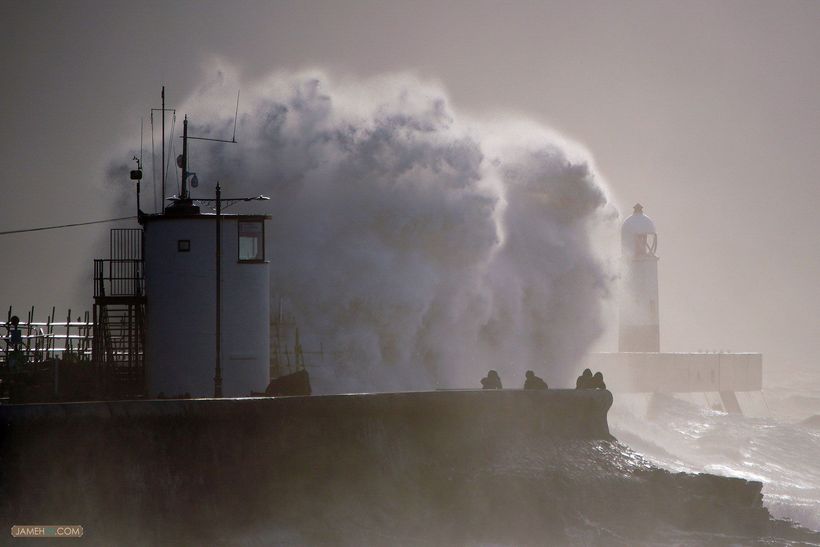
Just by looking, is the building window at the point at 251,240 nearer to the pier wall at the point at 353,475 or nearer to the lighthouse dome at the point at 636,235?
the pier wall at the point at 353,475

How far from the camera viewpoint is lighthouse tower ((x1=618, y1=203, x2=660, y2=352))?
5431cm

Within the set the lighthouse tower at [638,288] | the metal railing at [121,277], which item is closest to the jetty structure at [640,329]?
the lighthouse tower at [638,288]

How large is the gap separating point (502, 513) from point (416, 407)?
6.50ft

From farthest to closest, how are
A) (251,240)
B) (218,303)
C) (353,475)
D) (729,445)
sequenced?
(729,445) → (251,240) → (218,303) → (353,475)

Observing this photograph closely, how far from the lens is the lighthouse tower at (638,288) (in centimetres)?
5431

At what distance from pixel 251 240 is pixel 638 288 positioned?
33.7m

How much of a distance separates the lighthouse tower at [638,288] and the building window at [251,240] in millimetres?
33294

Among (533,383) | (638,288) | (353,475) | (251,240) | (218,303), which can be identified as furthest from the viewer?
(638,288)

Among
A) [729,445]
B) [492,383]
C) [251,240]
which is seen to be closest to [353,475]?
[492,383]

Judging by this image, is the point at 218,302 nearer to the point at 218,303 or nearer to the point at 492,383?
the point at 218,303

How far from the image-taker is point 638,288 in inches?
2137

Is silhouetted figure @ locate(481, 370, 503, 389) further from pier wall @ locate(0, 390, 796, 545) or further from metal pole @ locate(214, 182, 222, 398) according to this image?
metal pole @ locate(214, 182, 222, 398)

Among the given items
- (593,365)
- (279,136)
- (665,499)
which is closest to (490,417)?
(665,499)

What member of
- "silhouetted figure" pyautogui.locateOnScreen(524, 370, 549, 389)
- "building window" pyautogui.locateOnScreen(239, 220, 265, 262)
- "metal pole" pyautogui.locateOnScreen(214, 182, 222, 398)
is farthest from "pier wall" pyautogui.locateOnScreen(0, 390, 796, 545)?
"building window" pyautogui.locateOnScreen(239, 220, 265, 262)
